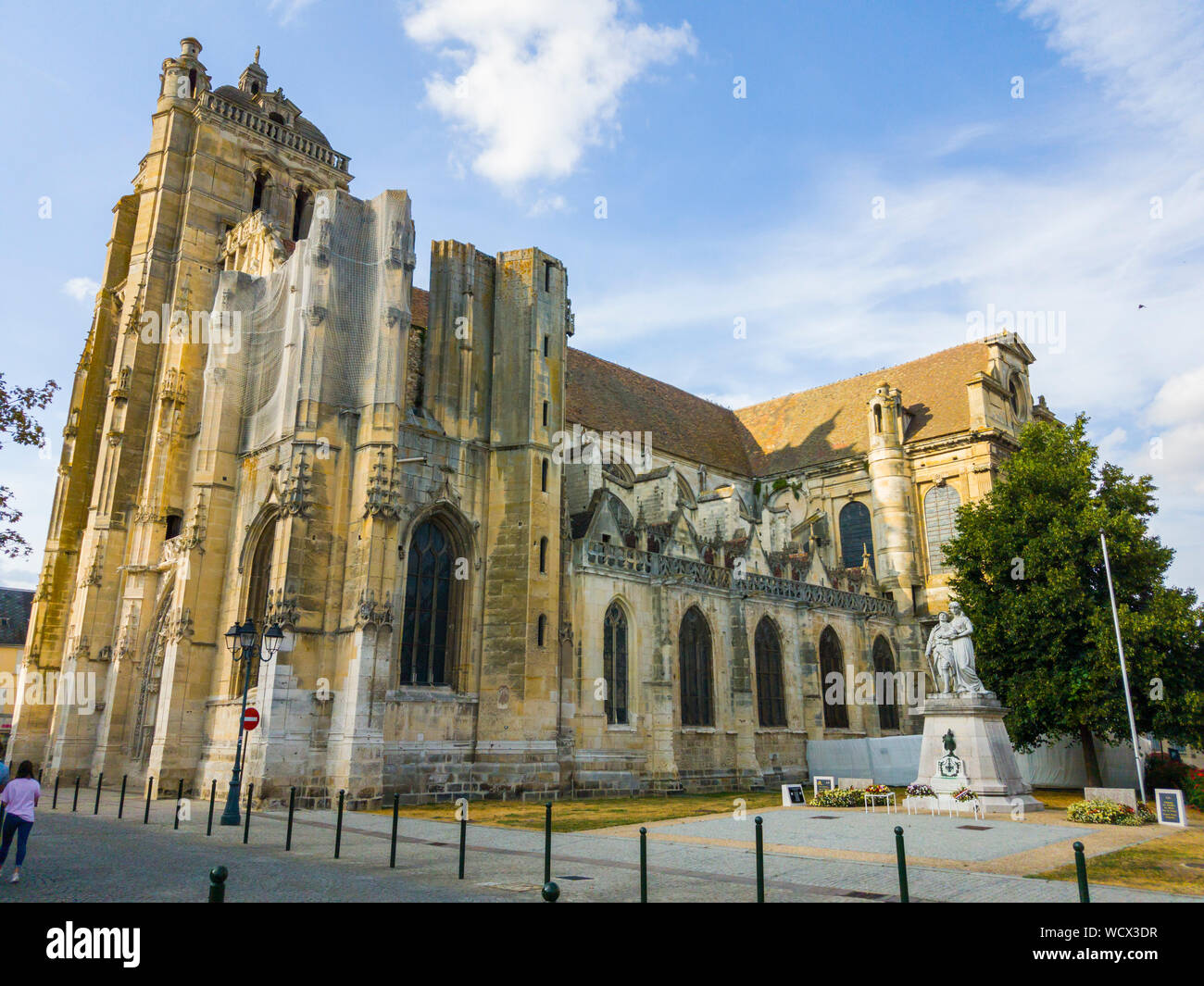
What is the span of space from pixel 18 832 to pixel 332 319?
16.3 m

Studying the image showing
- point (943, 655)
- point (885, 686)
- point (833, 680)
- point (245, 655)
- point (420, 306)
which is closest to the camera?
point (245, 655)

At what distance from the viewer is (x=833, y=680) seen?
3378cm

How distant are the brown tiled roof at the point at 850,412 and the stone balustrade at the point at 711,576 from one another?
9.10m

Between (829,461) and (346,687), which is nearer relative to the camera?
(346,687)

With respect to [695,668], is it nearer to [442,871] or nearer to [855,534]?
[855,534]

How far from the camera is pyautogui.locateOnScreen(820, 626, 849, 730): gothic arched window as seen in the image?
33281 mm

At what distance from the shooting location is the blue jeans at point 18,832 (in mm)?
9461

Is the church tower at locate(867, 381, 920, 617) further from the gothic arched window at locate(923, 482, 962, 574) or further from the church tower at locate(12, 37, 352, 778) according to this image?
the church tower at locate(12, 37, 352, 778)

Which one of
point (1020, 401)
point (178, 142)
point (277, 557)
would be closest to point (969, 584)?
point (1020, 401)

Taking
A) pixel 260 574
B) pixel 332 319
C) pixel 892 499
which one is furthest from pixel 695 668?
pixel 332 319

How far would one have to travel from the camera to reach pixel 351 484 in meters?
22.6

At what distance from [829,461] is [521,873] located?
3417 cm

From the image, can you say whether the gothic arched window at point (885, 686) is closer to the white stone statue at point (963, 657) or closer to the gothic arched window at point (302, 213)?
the white stone statue at point (963, 657)
